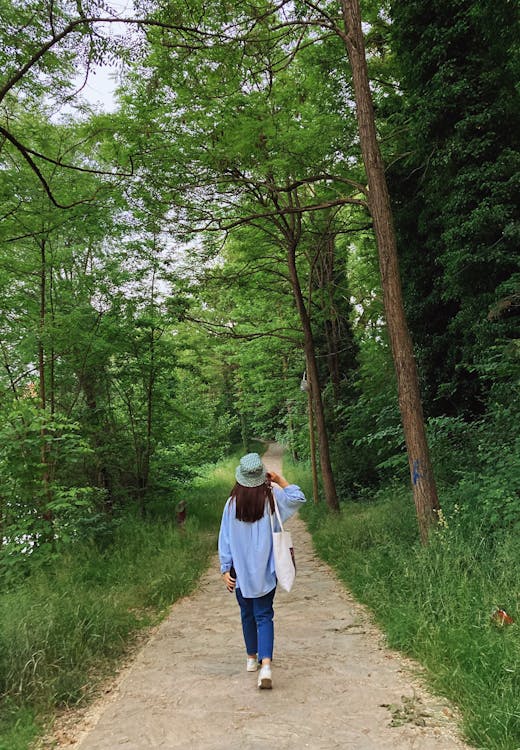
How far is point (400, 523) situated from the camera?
→ 7801 mm

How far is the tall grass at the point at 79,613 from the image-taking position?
3.65 meters

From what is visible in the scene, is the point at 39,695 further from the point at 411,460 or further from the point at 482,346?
the point at 482,346

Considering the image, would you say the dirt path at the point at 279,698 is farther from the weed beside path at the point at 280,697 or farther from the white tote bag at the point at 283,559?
the white tote bag at the point at 283,559

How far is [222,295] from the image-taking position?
14398 millimetres

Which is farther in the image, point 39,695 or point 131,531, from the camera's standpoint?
point 131,531

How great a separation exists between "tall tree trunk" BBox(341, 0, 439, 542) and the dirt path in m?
1.66

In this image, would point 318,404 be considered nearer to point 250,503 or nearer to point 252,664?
point 250,503

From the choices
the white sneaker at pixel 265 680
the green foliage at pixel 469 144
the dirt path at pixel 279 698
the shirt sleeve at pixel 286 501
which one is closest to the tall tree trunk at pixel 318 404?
the green foliage at pixel 469 144

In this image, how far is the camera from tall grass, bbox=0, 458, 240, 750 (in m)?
3.65

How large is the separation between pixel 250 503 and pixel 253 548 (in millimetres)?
357

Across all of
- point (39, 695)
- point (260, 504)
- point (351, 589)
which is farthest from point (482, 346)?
point (39, 695)

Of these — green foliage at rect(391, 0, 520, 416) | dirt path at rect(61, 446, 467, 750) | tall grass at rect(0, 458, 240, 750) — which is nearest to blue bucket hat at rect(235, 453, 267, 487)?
dirt path at rect(61, 446, 467, 750)

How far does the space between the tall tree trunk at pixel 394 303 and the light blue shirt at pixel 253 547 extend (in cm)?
247

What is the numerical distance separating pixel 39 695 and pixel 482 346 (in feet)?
26.1
